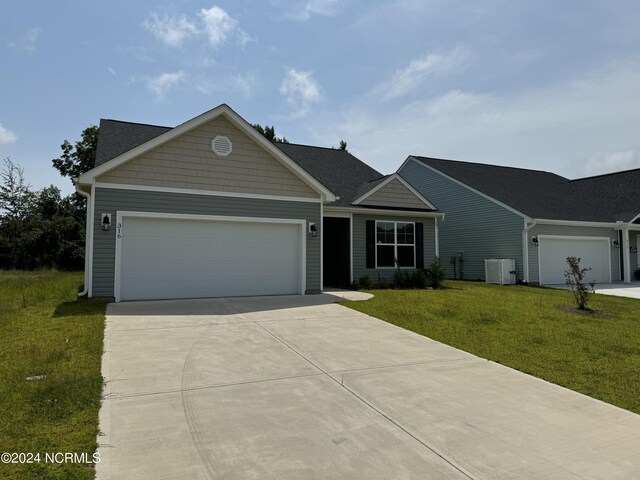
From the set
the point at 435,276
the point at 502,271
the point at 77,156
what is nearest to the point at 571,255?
the point at 502,271

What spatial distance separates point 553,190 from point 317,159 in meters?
13.1

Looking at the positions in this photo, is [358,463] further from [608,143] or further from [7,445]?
[608,143]

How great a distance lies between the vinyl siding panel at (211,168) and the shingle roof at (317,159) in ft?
3.19

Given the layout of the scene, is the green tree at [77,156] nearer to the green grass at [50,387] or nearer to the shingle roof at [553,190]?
the shingle roof at [553,190]

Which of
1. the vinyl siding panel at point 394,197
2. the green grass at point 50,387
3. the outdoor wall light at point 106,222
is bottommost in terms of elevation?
the green grass at point 50,387

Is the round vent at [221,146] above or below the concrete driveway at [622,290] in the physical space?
above

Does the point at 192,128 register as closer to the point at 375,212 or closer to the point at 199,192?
the point at 199,192

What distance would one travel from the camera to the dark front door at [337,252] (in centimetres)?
1500

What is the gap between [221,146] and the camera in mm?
11500

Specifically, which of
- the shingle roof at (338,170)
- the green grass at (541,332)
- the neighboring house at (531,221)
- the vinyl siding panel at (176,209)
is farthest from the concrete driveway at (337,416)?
the neighboring house at (531,221)

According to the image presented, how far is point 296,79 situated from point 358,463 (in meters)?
13.8

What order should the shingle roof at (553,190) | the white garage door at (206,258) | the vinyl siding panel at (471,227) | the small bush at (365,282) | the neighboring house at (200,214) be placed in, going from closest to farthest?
the neighboring house at (200,214) < the white garage door at (206,258) < the small bush at (365,282) < the vinyl siding panel at (471,227) < the shingle roof at (553,190)

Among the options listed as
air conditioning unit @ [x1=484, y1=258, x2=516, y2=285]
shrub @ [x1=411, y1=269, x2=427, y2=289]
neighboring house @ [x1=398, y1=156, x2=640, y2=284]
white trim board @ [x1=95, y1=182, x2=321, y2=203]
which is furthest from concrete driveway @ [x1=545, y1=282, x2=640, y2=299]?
white trim board @ [x1=95, y1=182, x2=321, y2=203]

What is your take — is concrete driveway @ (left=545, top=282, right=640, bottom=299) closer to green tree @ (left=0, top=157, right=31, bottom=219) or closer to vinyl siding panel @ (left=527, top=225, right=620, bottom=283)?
vinyl siding panel @ (left=527, top=225, right=620, bottom=283)
